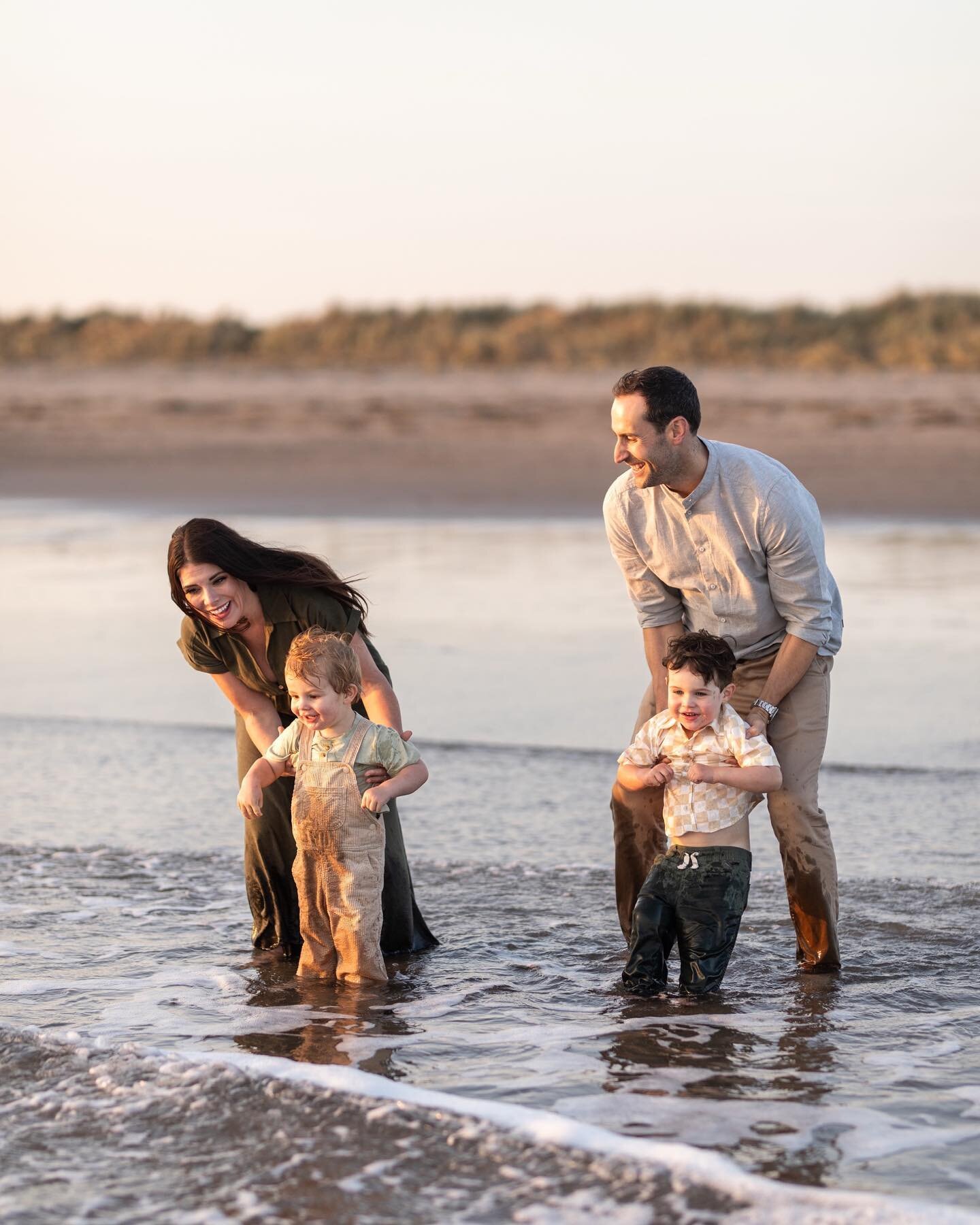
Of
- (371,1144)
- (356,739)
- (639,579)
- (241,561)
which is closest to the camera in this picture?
(371,1144)

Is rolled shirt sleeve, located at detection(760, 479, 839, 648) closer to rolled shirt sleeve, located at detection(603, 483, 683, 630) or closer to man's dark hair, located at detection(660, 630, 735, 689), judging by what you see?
man's dark hair, located at detection(660, 630, 735, 689)

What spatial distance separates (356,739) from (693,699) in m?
0.94

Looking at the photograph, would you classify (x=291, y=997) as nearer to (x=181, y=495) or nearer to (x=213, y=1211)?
(x=213, y=1211)

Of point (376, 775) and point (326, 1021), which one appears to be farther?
point (376, 775)

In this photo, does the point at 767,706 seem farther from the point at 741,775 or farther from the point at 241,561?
the point at 241,561

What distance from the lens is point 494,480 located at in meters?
18.3

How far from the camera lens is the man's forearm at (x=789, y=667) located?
15.3 ft

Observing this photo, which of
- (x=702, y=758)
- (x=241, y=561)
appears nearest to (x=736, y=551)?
(x=702, y=758)

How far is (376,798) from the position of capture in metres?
4.55

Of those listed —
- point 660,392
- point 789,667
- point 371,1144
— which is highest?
point 660,392

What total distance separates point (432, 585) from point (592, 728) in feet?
13.9

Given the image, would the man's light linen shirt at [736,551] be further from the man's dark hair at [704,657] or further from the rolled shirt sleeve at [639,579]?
the man's dark hair at [704,657]

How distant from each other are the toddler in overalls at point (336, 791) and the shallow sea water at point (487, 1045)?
0.19 m

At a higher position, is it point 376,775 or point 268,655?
point 268,655
